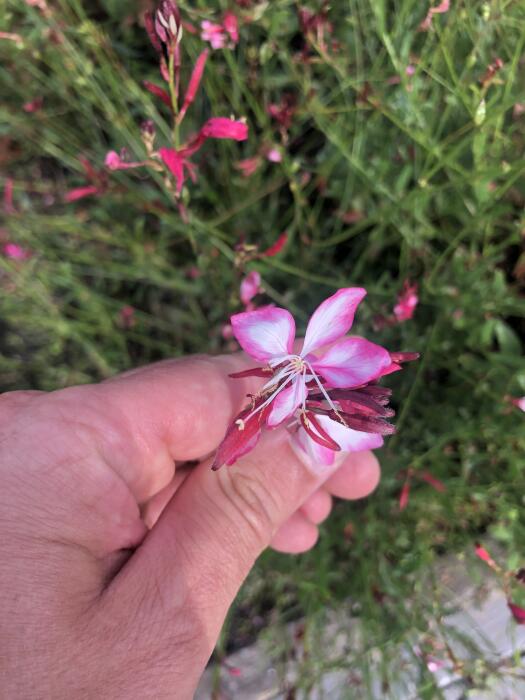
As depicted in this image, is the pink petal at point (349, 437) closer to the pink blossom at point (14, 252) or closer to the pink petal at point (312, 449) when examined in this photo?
the pink petal at point (312, 449)

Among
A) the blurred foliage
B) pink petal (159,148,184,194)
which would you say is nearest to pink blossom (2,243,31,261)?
the blurred foliage

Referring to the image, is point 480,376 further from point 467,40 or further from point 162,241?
point 162,241

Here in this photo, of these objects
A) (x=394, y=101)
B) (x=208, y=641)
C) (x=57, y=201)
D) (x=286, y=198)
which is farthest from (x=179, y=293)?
(x=208, y=641)

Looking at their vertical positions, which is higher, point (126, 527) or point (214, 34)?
point (214, 34)

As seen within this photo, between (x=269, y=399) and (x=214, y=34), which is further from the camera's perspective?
(x=214, y=34)

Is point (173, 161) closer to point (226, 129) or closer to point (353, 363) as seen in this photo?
point (226, 129)

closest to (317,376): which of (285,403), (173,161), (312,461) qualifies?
(285,403)

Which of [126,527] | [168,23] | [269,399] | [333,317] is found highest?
[168,23]

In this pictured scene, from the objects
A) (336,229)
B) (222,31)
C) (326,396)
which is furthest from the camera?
(336,229)
